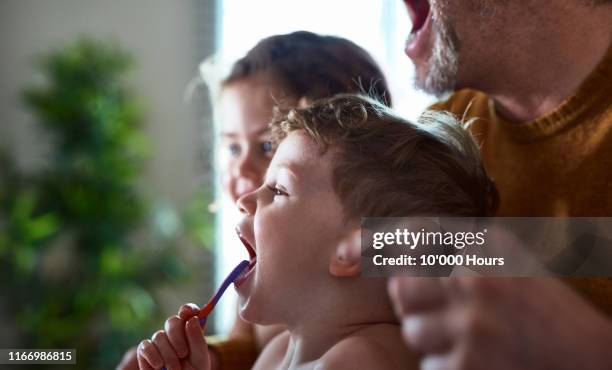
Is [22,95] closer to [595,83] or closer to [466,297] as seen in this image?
[595,83]

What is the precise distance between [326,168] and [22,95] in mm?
2089

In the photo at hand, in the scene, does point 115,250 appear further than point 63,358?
Yes

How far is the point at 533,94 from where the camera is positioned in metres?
0.88

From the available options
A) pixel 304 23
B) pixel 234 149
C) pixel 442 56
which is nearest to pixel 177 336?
pixel 234 149

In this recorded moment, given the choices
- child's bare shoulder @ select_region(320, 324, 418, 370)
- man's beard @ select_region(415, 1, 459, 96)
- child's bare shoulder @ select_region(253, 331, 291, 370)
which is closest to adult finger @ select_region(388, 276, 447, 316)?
child's bare shoulder @ select_region(320, 324, 418, 370)

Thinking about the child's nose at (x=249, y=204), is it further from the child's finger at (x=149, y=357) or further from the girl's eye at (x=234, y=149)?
the girl's eye at (x=234, y=149)

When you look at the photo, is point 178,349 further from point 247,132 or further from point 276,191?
point 247,132

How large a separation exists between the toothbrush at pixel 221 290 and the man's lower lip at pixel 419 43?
39 centimetres

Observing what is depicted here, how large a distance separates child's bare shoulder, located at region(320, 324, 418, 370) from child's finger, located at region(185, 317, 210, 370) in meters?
0.14

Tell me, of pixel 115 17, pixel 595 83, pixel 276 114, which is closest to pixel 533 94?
pixel 595 83

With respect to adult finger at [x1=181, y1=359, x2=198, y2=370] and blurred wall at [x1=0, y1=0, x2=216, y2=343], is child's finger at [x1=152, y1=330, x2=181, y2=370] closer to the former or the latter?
adult finger at [x1=181, y1=359, x2=198, y2=370]

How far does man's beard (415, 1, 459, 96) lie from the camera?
0.88 metres

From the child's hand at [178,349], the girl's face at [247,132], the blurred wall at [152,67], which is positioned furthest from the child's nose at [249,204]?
the blurred wall at [152,67]

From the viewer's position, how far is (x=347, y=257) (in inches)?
24.1
